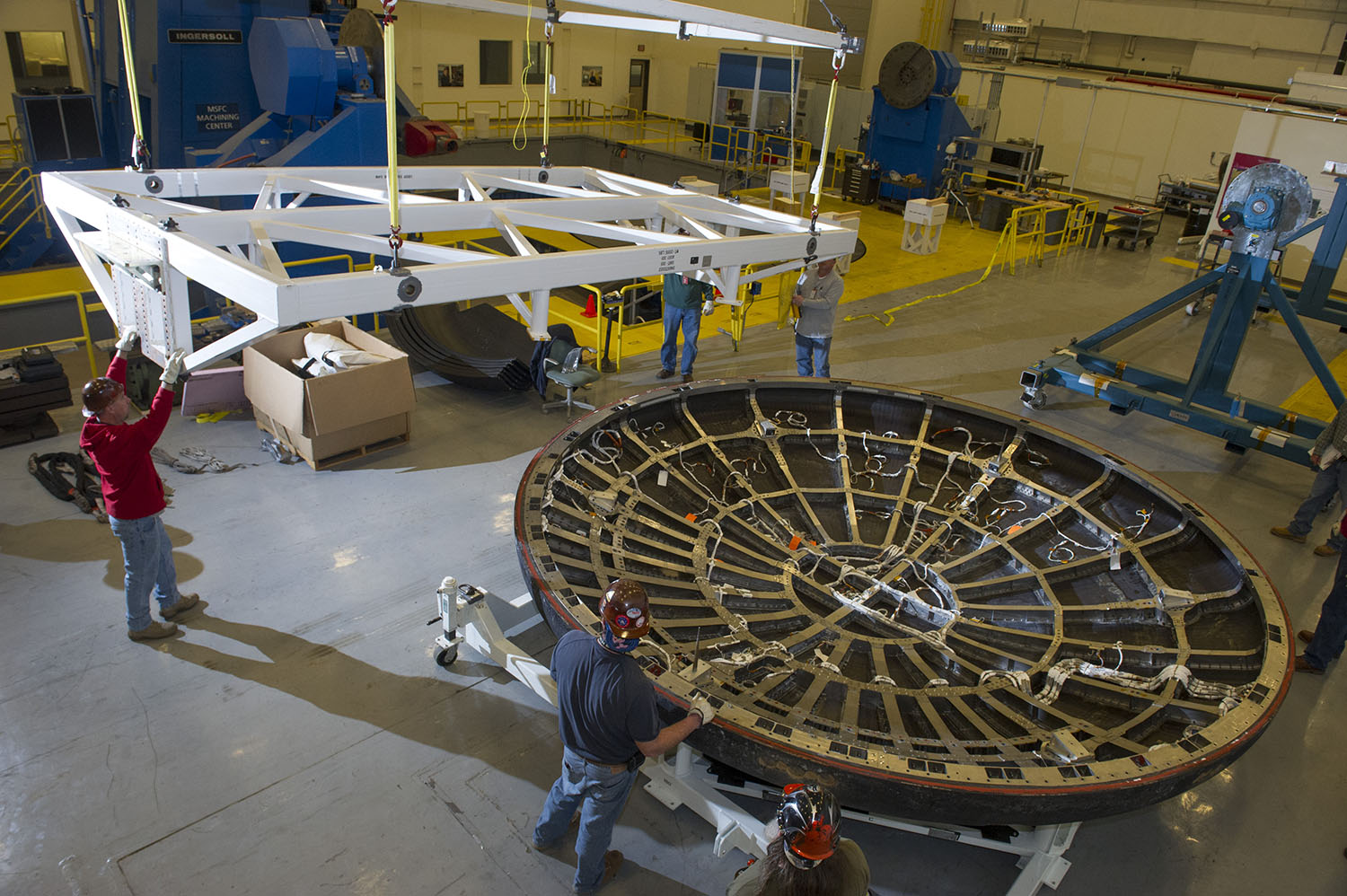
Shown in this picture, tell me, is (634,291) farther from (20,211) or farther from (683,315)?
(20,211)

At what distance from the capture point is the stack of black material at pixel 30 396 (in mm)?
7645

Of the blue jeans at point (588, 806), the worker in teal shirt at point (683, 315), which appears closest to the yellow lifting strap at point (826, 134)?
the blue jeans at point (588, 806)

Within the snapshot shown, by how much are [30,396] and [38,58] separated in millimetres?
12343

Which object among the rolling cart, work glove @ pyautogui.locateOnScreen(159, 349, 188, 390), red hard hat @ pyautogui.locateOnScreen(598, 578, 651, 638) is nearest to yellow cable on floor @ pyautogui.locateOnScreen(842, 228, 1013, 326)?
the rolling cart

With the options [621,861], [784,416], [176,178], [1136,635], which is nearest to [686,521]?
[784,416]

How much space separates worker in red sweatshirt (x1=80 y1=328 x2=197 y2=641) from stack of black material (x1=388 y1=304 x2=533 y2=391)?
4.13 meters

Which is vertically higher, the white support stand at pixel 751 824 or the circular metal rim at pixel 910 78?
the circular metal rim at pixel 910 78

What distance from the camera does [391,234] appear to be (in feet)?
14.0

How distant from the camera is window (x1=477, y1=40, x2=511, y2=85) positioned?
863 inches

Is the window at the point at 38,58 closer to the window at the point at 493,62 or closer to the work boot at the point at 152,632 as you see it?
the window at the point at 493,62

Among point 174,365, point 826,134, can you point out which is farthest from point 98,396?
point 826,134

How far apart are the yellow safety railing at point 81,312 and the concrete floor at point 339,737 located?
1.18 meters

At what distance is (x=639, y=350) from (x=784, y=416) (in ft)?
12.3

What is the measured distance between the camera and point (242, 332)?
12.1 feet
